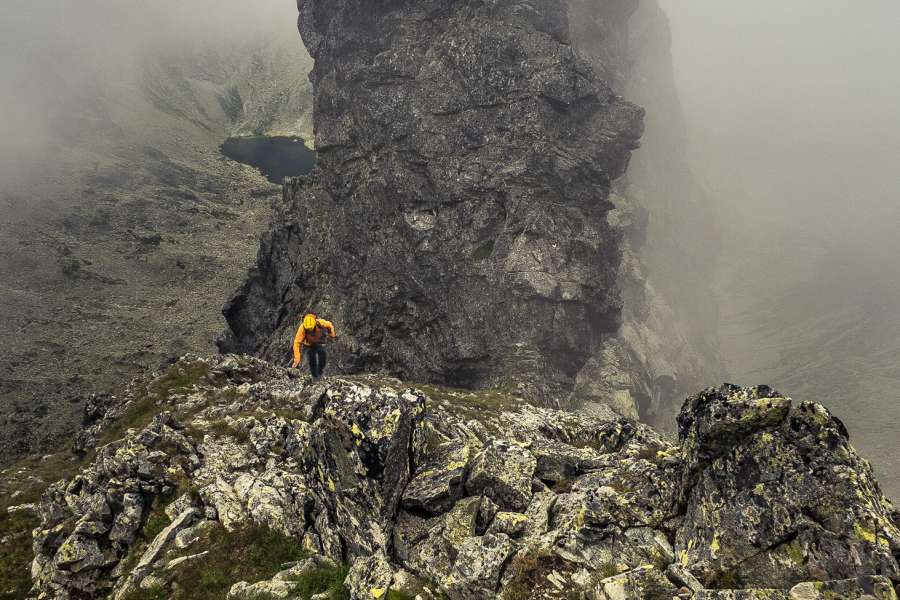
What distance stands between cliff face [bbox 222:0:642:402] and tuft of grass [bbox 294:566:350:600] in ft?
216

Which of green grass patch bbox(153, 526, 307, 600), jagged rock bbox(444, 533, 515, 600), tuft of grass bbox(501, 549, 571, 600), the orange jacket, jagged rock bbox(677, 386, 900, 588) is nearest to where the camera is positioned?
jagged rock bbox(677, 386, 900, 588)

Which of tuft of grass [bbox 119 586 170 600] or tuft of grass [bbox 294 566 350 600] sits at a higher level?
tuft of grass [bbox 294 566 350 600]

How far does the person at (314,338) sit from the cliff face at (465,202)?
51385 mm

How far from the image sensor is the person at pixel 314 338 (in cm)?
3097

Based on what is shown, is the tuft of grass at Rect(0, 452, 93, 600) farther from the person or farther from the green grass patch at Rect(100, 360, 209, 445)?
the person

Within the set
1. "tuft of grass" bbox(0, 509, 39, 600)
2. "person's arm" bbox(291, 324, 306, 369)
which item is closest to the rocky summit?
"tuft of grass" bbox(0, 509, 39, 600)

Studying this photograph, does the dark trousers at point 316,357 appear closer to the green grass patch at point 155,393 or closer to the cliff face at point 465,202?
the green grass patch at point 155,393

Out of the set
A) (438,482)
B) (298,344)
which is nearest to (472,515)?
(438,482)

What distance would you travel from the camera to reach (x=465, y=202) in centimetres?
8762

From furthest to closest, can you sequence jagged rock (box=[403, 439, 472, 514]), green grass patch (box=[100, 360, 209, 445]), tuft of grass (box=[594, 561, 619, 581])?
green grass patch (box=[100, 360, 209, 445])
jagged rock (box=[403, 439, 472, 514])
tuft of grass (box=[594, 561, 619, 581])

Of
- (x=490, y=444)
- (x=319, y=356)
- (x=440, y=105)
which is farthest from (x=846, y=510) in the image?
(x=440, y=105)

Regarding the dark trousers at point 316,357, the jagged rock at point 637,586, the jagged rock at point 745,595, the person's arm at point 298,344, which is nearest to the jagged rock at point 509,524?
the jagged rock at point 637,586

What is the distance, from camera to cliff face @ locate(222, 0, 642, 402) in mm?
85500

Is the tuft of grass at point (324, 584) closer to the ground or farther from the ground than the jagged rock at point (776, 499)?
closer to the ground
